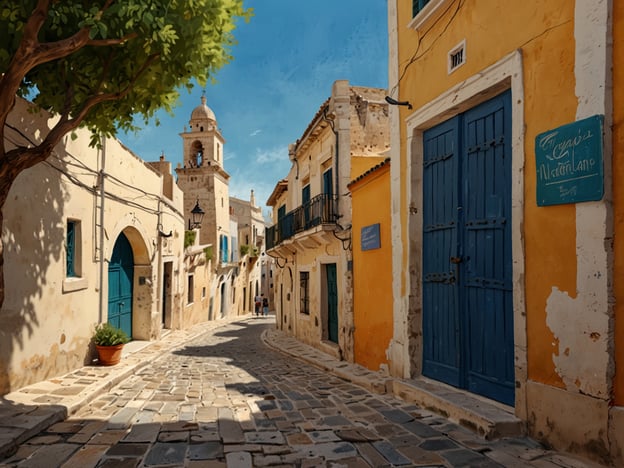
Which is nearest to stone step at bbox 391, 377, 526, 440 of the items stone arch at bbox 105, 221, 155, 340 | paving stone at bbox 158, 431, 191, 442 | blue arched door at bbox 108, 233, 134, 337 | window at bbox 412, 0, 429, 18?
paving stone at bbox 158, 431, 191, 442

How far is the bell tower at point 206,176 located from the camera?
1103 inches

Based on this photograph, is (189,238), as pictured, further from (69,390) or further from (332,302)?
(69,390)

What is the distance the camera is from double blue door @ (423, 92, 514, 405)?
4.57m

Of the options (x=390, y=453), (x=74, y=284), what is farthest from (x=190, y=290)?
(x=390, y=453)

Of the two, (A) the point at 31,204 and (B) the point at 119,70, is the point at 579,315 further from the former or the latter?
(A) the point at 31,204

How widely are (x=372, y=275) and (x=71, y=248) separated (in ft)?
17.9

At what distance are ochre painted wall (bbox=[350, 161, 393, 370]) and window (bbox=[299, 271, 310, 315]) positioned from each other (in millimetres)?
4583

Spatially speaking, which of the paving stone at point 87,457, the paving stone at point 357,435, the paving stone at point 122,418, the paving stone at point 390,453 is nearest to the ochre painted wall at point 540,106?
the paving stone at point 390,453

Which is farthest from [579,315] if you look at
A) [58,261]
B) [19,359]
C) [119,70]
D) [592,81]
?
[58,261]

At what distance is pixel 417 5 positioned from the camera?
6.21 meters

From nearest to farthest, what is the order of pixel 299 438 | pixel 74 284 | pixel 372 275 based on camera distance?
pixel 299 438 → pixel 74 284 → pixel 372 275

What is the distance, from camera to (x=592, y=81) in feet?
11.4

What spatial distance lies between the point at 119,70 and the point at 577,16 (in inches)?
193

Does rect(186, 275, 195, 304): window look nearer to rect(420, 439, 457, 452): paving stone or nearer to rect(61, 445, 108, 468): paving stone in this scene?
rect(61, 445, 108, 468): paving stone
